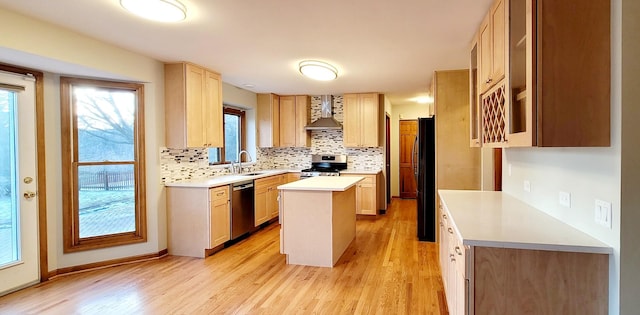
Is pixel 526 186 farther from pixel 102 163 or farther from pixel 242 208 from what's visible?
pixel 102 163

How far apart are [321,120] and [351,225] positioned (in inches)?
105

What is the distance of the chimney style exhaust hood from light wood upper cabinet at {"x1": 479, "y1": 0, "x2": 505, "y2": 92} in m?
3.82

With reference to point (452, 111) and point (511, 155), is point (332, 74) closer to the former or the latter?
point (452, 111)

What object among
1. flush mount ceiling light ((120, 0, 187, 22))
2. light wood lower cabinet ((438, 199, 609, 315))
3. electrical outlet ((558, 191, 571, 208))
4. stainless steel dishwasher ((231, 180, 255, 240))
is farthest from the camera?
stainless steel dishwasher ((231, 180, 255, 240))

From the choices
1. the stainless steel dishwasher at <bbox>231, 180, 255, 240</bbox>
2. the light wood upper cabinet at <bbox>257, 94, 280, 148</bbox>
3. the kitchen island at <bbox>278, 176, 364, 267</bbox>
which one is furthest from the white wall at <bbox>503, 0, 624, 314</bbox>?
the light wood upper cabinet at <bbox>257, 94, 280, 148</bbox>

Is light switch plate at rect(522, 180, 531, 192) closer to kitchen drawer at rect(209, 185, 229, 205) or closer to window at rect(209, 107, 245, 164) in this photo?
kitchen drawer at rect(209, 185, 229, 205)

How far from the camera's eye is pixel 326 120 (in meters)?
6.57

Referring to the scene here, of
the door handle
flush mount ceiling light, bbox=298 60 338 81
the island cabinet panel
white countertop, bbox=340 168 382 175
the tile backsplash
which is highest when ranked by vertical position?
flush mount ceiling light, bbox=298 60 338 81

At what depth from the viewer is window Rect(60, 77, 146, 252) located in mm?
3570

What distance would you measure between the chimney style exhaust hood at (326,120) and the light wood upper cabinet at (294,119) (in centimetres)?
18

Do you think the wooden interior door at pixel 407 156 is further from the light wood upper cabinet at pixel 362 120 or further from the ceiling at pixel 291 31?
the ceiling at pixel 291 31

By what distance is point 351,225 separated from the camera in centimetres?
446

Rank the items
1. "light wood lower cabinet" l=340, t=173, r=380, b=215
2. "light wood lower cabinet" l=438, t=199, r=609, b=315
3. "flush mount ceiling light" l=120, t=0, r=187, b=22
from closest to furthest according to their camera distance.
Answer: "light wood lower cabinet" l=438, t=199, r=609, b=315 → "flush mount ceiling light" l=120, t=0, r=187, b=22 → "light wood lower cabinet" l=340, t=173, r=380, b=215

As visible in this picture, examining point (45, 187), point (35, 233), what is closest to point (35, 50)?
point (45, 187)
